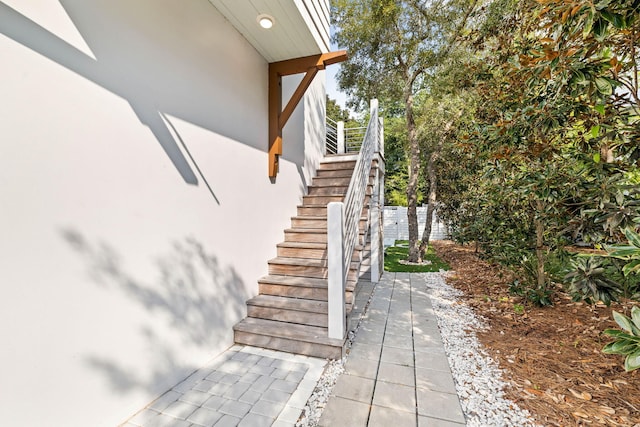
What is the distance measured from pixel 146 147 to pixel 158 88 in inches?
21.4

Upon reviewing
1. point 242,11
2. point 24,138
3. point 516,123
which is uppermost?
point 242,11

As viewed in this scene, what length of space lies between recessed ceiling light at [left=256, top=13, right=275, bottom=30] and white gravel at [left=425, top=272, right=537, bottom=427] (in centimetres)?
415

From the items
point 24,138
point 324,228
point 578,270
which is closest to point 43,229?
point 24,138

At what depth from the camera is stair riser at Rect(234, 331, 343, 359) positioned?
2.90m

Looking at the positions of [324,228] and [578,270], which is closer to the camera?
[578,270]

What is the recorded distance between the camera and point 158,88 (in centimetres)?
236

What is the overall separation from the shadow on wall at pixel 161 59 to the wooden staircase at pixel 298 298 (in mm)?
1695

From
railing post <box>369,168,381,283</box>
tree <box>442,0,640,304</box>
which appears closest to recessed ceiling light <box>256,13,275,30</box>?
tree <box>442,0,640,304</box>

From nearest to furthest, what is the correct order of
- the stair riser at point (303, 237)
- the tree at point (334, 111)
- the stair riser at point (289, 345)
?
the stair riser at point (289, 345), the stair riser at point (303, 237), the tree at point (334, 111)

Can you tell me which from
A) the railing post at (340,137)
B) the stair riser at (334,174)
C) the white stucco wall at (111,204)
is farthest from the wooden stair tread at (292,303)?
the railing post at (340,137)

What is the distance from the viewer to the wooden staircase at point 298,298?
302 cm

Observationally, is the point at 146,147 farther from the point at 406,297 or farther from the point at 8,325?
the point at 406,297

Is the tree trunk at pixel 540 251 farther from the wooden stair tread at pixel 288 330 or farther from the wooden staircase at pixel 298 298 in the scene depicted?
the wooden stair tread at pixel 288 330

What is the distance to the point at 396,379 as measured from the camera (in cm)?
256
